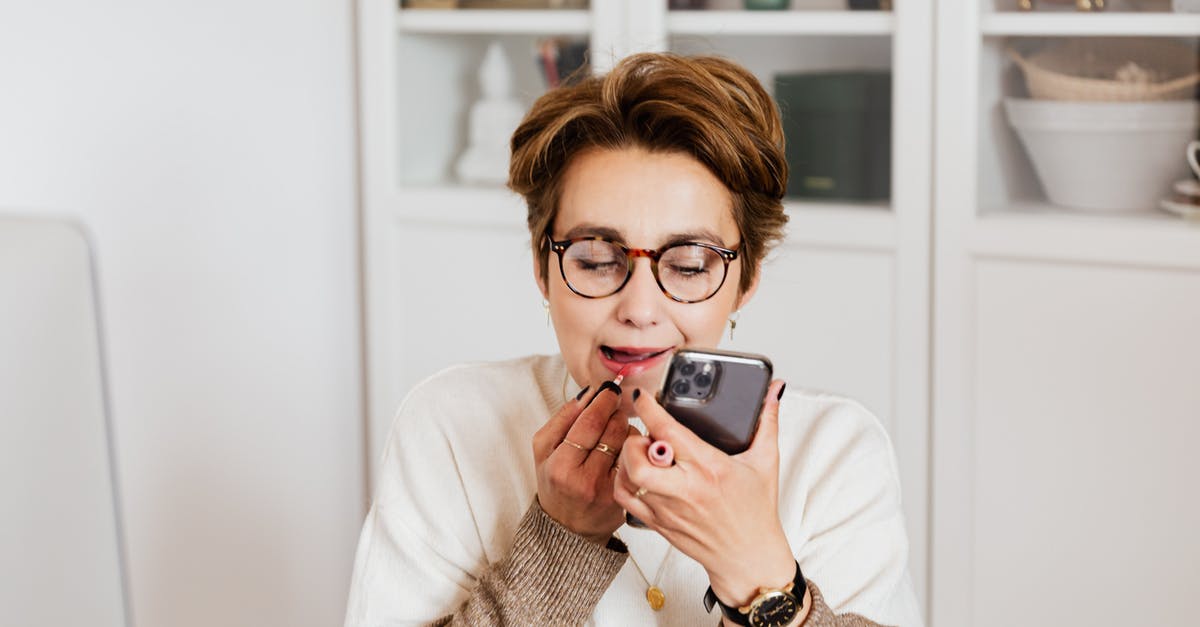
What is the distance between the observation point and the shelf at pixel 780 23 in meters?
2.06

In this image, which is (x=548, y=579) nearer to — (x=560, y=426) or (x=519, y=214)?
(x=560, y=426)

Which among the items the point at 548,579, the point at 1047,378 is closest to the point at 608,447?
the point at 548,579

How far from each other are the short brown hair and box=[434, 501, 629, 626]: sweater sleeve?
0.90 feet

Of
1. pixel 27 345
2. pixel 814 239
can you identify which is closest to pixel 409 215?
pixel 814 239

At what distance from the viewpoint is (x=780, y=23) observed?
7.02 feet

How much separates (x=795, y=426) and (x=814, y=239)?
83 centimetres

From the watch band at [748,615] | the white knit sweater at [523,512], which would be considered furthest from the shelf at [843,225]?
the watch band at [748,615]

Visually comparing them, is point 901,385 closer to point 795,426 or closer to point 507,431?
point 795,426

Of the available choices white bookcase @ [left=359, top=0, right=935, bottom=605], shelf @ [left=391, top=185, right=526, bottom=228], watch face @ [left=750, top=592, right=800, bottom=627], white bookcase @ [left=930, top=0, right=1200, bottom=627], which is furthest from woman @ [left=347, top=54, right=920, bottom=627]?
shelf @ [left=391, top=185, right=526, bottom=228]

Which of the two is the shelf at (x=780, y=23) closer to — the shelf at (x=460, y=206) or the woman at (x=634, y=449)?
the shelf at (x=460, y=206)

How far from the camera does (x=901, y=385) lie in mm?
2049

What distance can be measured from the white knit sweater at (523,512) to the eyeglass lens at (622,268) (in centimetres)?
20

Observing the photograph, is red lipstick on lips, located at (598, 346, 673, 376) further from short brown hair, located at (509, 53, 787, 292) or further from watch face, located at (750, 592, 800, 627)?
watch face, located at (750, 592, 800, 627)

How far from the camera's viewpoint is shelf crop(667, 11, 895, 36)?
81.0 inches
